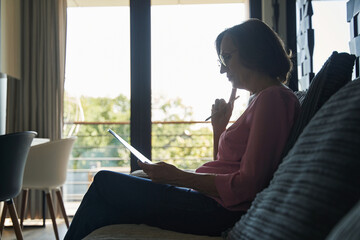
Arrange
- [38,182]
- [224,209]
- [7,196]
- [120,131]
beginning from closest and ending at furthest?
[224,209]
[7,196]
[38,182]
[120,131]

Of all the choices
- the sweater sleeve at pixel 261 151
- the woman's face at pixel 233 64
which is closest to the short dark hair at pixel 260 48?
the woman's face at pixel 233 64

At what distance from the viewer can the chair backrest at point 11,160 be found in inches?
90.2

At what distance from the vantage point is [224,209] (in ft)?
4.22

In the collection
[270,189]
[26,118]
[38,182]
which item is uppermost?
[26,118]

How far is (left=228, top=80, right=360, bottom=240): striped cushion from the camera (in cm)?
65

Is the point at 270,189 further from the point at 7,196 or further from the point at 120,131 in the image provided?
the point at 120,131

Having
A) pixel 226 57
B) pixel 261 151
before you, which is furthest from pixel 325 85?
pixel 226 57

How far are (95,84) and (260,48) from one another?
278 centimetres

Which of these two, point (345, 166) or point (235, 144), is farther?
point (235, 144)

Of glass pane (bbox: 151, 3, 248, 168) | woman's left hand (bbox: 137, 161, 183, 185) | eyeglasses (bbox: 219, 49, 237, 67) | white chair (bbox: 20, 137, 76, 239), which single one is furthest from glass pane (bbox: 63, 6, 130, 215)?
woman's left hand (bbox: 137, 161, 183, 185)

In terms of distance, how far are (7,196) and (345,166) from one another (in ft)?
7.07

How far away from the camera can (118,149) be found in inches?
161

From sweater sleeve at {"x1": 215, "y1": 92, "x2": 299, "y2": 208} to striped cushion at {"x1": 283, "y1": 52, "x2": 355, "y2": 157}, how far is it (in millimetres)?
67

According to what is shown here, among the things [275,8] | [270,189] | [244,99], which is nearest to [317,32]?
[275,8]
